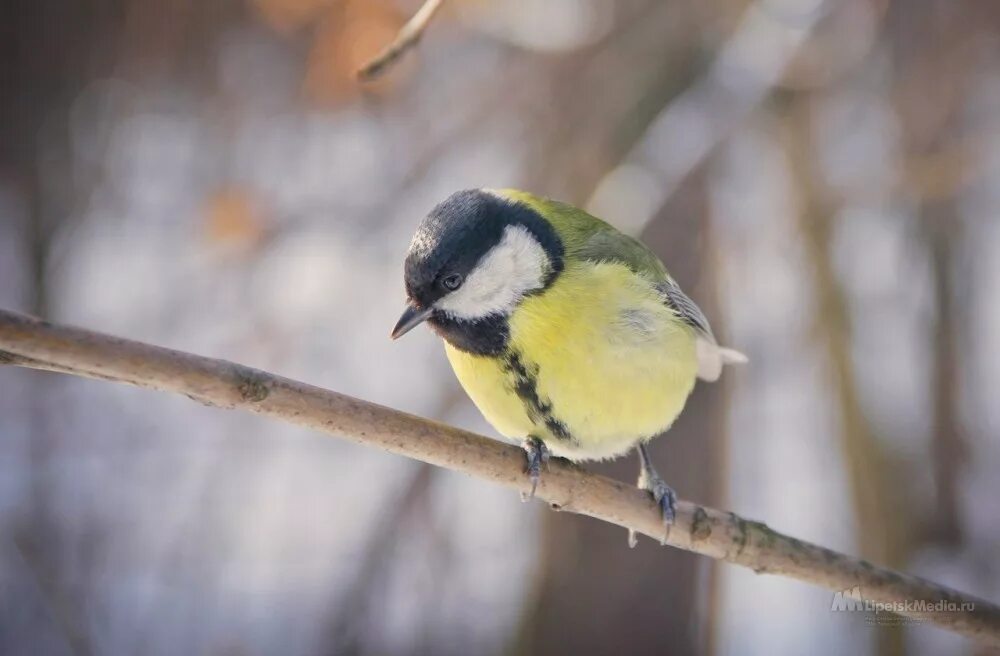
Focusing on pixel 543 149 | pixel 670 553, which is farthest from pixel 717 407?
pixel 543 149

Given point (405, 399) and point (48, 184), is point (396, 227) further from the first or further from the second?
point (48, 184)

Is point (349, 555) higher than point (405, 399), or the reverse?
point (405, 399)

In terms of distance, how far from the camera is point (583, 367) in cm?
169

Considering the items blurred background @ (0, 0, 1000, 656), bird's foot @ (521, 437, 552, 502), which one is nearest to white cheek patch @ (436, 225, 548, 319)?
bird's foot @ (521, 437, 552, 502)

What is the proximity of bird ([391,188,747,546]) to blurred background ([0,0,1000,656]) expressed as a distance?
41.8 inches

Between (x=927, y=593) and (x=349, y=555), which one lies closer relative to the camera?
(x=927, y=593)

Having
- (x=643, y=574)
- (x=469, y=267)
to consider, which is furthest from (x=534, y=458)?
(x=643, y=574)

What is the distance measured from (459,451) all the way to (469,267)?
433 millimetres

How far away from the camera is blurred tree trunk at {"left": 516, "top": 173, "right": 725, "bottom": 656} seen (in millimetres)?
2863

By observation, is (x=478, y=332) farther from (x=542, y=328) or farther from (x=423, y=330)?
(x=423, y=330)

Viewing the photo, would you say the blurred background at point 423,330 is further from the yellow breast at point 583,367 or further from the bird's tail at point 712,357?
the yellow breast at point 583,367

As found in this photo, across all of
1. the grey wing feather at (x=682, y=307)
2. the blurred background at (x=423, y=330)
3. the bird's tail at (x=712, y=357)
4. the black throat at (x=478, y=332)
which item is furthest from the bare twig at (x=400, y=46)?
the blurred background at (x=423, y=330)

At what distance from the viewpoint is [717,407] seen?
2.97 metres

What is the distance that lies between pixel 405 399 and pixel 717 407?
39.9 inches
